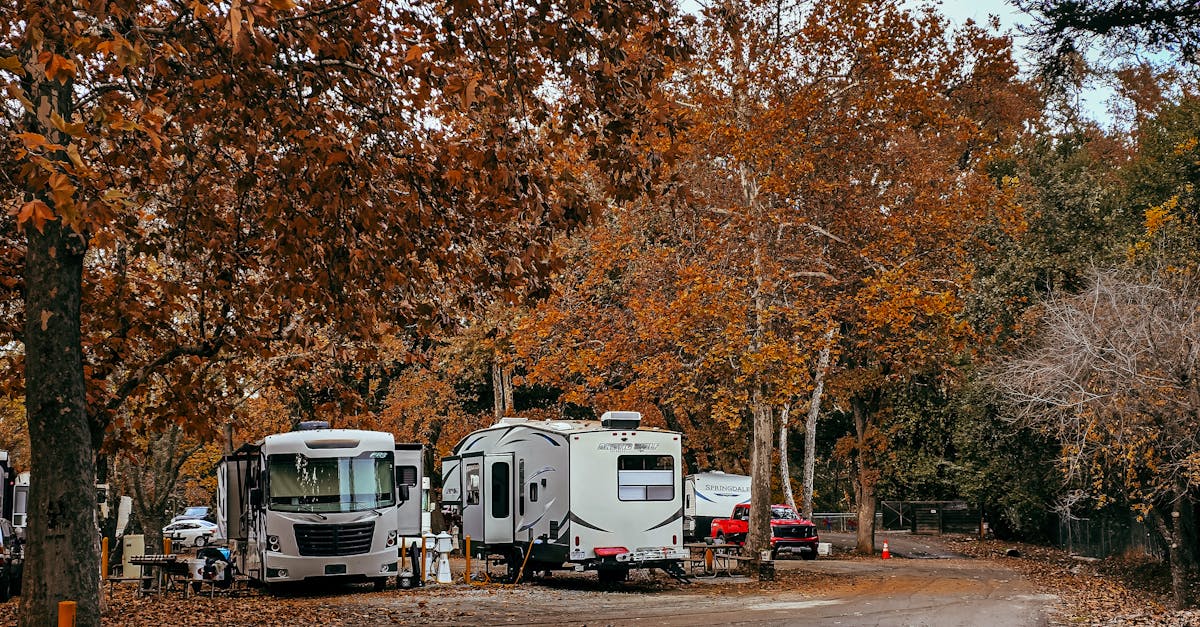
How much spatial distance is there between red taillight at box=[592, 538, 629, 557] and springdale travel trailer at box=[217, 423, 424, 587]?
12.7ft

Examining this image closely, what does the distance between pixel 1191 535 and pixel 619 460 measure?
10542 millimetres

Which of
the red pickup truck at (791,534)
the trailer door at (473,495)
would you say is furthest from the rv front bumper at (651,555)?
the red pickup truck at (791,534)

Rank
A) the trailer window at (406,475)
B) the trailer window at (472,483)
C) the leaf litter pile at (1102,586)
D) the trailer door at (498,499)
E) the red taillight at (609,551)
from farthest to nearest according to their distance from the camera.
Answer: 1. the trailer window at (472,483)
2. the trailer door at (498,499)
3. the trailer window at (406,475)
4. the red taillight at (609,551)
5. the leaf litter pile at (1102,586)

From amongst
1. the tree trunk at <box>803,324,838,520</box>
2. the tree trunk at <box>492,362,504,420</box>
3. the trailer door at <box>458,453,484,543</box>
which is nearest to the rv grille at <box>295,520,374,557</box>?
the trailer door at <box>458,453,484,543</box>

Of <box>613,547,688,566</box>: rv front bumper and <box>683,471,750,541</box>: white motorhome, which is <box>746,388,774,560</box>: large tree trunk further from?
<box>683,471,750,541</box>: white motorhome

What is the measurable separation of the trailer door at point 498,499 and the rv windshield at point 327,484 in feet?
8.89

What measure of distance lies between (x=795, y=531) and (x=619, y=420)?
1393 centimetres

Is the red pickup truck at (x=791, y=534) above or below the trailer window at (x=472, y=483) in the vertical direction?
below

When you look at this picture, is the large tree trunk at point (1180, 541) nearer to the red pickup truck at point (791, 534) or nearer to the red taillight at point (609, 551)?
the red taillight at point (609, 551)

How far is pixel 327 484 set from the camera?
22641mm

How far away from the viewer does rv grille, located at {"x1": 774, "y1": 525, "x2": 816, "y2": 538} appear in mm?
35281

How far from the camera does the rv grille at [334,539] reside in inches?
874

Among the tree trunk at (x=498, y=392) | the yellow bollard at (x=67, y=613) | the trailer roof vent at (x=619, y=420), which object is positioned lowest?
the yellow bollard at (x=67, y=613)

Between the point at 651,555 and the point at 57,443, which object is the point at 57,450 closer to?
the point at 57,443
